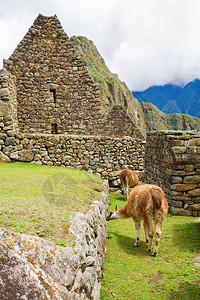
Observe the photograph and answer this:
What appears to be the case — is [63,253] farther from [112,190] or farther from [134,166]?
[134,166]

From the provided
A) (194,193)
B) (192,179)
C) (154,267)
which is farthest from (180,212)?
(154,267)

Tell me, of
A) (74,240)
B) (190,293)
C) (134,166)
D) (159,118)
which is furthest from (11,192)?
(159,118)

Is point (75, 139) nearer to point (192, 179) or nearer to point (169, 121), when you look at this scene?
point (192, 179)

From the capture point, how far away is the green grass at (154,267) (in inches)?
147

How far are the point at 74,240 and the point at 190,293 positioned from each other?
7.43 feet

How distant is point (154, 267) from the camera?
454cm

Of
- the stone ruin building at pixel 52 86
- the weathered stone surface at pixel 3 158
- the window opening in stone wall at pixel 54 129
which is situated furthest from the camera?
the window opening in stone wall at pixel 54 129

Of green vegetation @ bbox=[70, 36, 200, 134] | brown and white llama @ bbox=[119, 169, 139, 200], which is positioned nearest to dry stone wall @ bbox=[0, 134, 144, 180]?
brown and white llama @ bbox=[119, 169, 139, 200]

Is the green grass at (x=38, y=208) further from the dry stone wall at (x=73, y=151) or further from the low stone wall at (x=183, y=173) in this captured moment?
the dry stone wall at (x=73, y=151)

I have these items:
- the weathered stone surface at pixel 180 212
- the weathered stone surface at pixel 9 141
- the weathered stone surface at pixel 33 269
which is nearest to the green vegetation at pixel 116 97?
the weathered stone surface at pixel 9 141

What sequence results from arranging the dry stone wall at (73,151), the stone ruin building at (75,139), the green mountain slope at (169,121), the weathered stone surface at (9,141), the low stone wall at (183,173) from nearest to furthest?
the stone ruin building at (75,139), the low stone wall at (183,173), the weathered stone surface at (9,141), the dry stone wall at (73,151), the green mountain slope at (169,121)

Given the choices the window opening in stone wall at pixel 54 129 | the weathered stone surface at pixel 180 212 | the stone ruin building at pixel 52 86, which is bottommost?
the weathered stone surface at pixel 180 212

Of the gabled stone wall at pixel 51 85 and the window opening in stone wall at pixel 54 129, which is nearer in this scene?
the gabled stone wall at pixel 51 85

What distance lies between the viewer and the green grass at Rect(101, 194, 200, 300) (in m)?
3.73
